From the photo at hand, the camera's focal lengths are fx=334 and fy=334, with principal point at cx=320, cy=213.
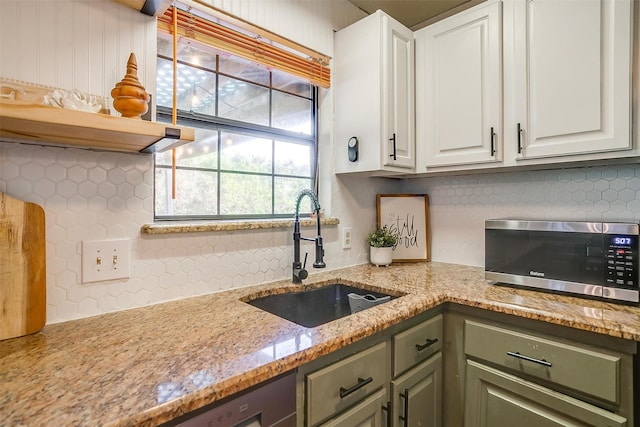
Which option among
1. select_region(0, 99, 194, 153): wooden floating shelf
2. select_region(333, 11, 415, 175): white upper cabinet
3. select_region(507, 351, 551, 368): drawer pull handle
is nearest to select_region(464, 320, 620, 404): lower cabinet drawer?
select_region(507, 351, 551, 368): drawer pull handle

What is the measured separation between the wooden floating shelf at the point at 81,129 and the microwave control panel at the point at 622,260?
1.45 meters

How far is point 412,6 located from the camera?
1.95 metres

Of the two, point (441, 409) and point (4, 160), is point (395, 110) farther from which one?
point (4, 160)

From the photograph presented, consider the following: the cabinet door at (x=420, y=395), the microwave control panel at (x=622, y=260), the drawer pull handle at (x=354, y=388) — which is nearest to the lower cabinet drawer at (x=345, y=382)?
the drawer pull handle at (x=354, y=388)

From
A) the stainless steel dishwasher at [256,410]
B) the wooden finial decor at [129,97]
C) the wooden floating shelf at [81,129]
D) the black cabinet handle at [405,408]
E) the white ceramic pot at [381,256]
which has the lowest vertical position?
the black cabinet handle at [405,408]

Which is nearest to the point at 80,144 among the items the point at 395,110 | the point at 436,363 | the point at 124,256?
the point at 124,256

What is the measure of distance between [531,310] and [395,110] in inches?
41.7

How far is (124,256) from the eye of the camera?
111 centimetres

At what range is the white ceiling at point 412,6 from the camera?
6.27ft

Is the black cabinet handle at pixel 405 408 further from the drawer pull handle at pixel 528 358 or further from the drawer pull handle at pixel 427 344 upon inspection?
the drawer pull handle at pixel 528 358

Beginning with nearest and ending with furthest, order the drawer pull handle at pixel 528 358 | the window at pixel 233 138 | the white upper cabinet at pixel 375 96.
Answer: the drawer pull handle at pixel 528 358 → the window at pixel 233 138 → the white upper cabinet at pixel 375 96

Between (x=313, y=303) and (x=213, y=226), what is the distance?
0.56 metres

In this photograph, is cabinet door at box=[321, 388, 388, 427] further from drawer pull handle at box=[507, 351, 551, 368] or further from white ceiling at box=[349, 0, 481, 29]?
white ceiling at box=[349, 0, 481, 29]

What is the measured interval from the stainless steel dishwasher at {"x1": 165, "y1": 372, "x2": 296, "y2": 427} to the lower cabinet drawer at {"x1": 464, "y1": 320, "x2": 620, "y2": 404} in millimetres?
796
